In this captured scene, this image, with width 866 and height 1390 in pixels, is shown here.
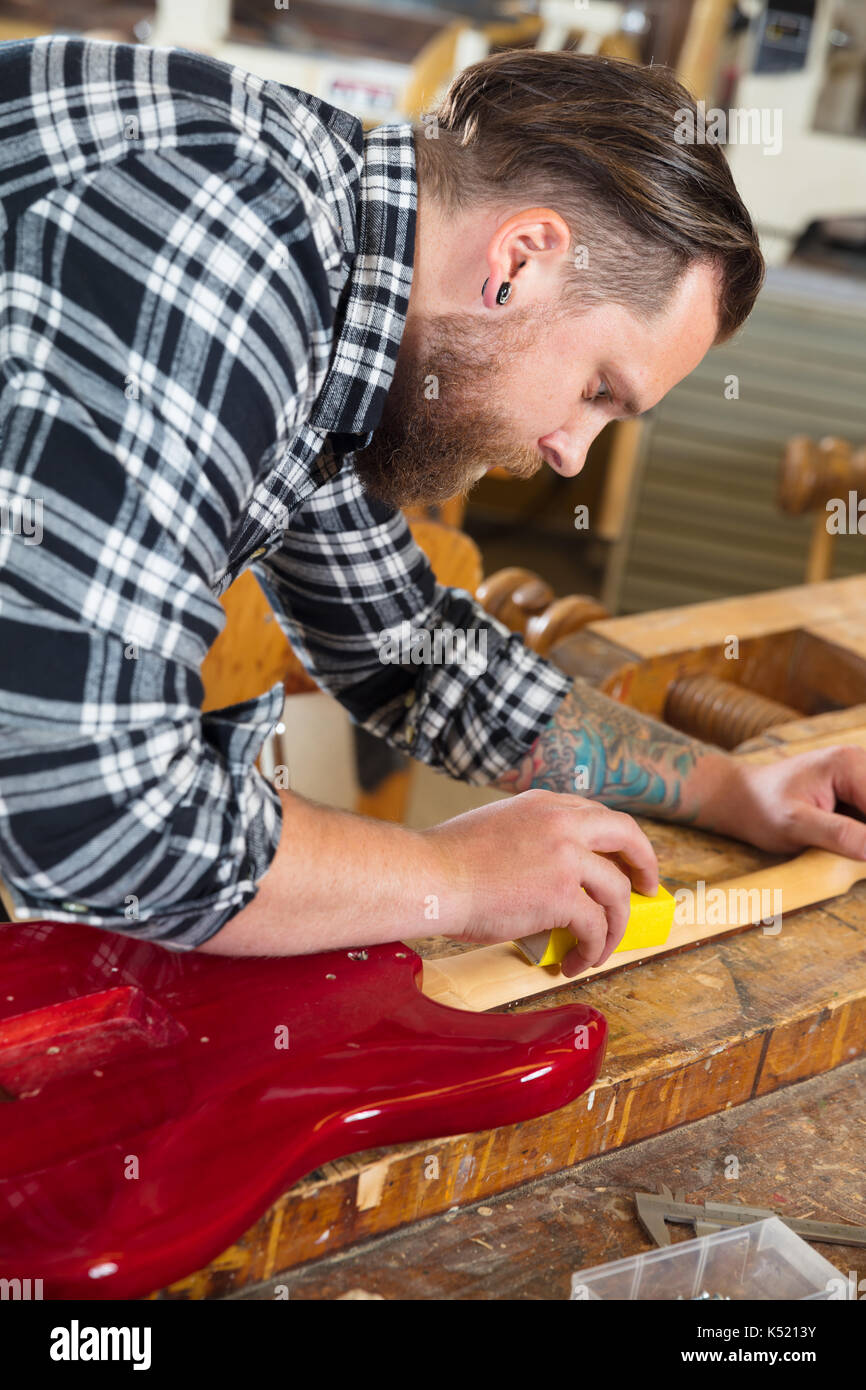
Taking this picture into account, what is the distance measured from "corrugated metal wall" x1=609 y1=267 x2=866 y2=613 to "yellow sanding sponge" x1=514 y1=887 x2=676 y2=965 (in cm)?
293

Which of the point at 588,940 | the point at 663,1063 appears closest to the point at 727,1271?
the point at 663,1063

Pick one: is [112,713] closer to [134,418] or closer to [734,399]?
[134,418]

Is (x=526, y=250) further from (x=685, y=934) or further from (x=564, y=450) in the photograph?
Result: (x=685, y=934)

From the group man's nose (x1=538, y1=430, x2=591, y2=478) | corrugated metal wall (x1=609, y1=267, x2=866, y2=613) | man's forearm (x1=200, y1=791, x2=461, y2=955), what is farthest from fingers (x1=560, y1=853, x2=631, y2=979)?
corrugated metal wall (x1=609, y1=267, x2=866, y2=613)

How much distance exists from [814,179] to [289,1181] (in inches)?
151

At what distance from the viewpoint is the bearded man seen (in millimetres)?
803

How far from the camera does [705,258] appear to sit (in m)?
1.08

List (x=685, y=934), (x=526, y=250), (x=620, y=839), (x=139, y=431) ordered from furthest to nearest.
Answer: (x=685, y=934) < (x=620, y=839) < (x=526, y=250) < (x=139, y=431)

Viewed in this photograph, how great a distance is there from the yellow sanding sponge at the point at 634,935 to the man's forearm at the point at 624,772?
276mm

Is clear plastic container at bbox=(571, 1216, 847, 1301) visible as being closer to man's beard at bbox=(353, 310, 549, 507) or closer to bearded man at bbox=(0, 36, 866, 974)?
bearded man at bbox=(0, 36, 866, 974)

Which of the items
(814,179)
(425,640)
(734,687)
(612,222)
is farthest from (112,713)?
(814,179)

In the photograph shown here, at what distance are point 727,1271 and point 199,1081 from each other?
41 cm

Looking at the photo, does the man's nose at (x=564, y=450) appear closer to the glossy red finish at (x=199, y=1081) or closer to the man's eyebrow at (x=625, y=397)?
the man's eyebrow at (x=625, y=397)

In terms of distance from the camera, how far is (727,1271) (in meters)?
0.89
